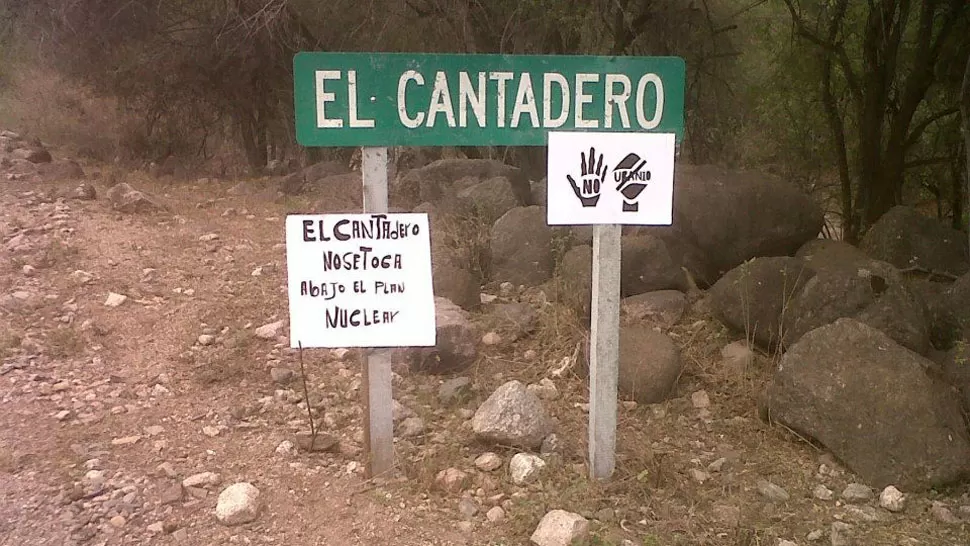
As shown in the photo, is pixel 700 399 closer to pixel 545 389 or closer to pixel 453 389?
pixel 545 389

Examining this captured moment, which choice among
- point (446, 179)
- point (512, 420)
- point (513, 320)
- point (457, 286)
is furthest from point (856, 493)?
point (446, 179)

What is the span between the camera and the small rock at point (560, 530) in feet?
8.94

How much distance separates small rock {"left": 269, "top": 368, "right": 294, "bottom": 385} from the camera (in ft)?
12.8

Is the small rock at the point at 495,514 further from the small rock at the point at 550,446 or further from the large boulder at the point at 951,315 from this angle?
the large boulder at the point at 951,315

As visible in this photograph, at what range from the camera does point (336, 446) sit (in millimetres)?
3340

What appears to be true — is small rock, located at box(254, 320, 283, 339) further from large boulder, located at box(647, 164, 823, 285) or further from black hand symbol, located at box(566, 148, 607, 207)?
large boulder, located at box(647, 164, 823, 285)

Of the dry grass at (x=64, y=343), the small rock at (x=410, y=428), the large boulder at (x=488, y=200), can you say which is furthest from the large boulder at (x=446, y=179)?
the small rock at (x=410, y=428)

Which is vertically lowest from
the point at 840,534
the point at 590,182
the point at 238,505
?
the point at 840,534

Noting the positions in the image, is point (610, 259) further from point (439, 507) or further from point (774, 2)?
point (774, 2)

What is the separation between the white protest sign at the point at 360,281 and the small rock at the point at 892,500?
1767 mm

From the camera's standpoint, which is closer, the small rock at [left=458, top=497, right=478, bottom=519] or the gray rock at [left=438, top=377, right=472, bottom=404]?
the small rock at [left=458, top=497, right=478, bottom=519]

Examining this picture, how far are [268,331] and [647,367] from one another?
6.35 feet

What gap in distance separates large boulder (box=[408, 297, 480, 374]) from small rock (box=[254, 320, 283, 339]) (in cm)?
82

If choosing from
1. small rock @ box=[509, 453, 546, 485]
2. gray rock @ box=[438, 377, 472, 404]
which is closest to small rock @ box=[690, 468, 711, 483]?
small rock @ box=[509, 453, 546, 485]
